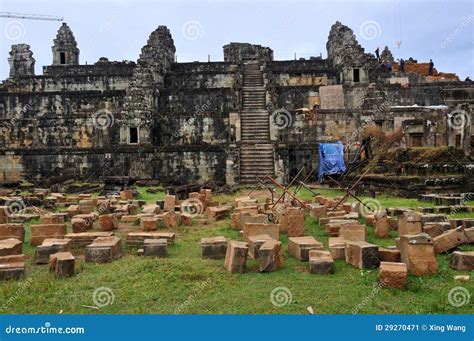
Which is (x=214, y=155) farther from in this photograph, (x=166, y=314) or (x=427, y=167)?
(x=166, y=314)

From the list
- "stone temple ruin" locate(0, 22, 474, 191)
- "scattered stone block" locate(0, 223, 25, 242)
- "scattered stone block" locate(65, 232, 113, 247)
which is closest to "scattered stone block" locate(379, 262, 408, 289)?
"scattered stone block" locate(65, 232, 113, 247)

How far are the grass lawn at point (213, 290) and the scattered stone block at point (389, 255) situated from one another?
15.3 inches

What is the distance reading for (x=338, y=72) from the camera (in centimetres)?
3359

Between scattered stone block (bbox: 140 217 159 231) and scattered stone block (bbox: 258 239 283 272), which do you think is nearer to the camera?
scattered stone block (bbox: 258 239 283 272)

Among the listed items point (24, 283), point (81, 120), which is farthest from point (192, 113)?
point (24, 283)

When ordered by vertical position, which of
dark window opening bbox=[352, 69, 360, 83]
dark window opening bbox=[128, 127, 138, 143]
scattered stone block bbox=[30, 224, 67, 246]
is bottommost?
scattered stone block bbox=[30, 224, 67, 246]

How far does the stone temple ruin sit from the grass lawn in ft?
43.8

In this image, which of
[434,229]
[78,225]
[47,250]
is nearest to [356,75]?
[434,229]

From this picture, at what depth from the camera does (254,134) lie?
28.0 meters

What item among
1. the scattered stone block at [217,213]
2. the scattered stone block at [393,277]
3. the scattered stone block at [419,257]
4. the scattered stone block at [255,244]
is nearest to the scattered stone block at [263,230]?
the scattered stone block at [255,244]

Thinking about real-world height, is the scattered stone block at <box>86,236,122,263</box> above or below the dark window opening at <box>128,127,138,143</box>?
below

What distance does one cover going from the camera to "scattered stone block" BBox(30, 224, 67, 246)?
1102 cm

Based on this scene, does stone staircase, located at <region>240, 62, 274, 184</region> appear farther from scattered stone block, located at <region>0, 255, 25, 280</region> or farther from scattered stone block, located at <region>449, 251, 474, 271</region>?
scattered stone block, located at <region>0, 255, 25, 280</region>

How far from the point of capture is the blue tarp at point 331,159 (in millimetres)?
25266
